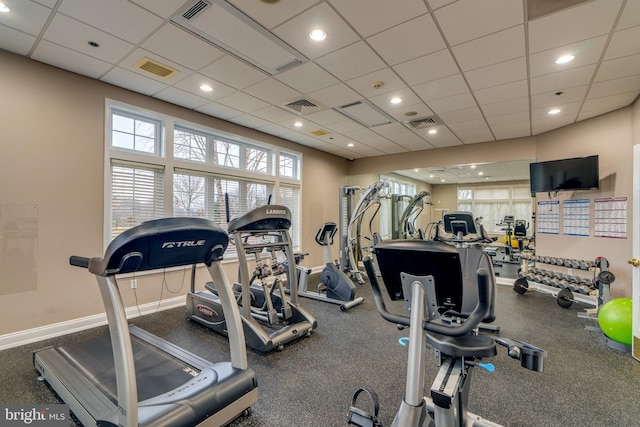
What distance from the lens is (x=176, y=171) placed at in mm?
4266

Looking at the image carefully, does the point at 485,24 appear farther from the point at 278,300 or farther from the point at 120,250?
the point at 278,300

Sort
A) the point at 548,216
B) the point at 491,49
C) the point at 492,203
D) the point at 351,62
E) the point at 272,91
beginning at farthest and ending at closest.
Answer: the point at 492,203 → the point at 548,216 → the point at 272,91 → the point at 351,62 → the point at 491,49

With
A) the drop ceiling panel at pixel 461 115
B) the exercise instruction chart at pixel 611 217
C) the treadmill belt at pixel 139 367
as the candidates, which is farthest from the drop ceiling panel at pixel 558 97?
the treadmill belt at pixel 139 367

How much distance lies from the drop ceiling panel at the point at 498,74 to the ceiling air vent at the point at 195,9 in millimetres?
2598

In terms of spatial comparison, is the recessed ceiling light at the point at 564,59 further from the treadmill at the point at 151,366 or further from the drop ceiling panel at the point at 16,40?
the drop ceiling panel at the point at 16,40

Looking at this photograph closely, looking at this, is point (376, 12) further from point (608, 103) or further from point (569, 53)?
point (608, 103)

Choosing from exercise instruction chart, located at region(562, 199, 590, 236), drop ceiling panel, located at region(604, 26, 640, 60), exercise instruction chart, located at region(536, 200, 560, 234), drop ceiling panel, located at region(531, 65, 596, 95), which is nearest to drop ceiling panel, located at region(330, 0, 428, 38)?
drop ceiling panel, located at region(604, 26, 640, 60)

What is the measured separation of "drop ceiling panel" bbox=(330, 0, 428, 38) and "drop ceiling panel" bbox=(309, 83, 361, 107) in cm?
113

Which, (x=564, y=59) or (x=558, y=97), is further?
(x=558, y=97)

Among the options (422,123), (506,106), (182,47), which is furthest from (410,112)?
(182,47)

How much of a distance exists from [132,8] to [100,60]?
3.67ft

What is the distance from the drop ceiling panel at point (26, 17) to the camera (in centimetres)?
221

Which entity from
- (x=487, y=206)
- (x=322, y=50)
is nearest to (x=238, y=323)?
(x=322, y=50)

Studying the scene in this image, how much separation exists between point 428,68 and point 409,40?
0.59m
